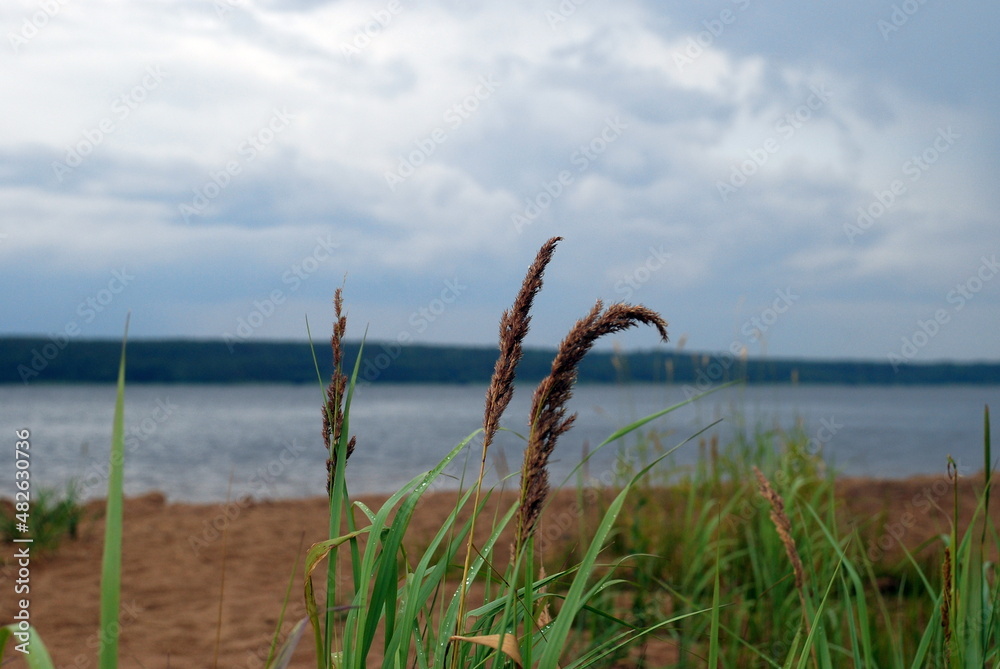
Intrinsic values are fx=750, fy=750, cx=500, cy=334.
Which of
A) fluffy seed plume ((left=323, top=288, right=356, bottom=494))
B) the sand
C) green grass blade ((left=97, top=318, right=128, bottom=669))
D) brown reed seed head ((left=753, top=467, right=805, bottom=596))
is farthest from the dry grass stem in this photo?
the sand

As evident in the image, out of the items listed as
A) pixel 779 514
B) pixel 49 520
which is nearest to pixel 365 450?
pixel 49 520

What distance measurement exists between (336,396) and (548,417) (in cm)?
41

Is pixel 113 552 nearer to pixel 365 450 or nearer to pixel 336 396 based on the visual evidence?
pixel 336 396

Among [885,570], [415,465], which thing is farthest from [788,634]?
[415,465]

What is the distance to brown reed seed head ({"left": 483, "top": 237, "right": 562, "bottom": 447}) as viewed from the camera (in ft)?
3.54

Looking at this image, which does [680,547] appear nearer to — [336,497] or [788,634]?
[788,634]

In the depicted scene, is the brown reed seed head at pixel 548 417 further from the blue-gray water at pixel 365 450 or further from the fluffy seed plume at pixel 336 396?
the blue-gray water at pixel 365 450

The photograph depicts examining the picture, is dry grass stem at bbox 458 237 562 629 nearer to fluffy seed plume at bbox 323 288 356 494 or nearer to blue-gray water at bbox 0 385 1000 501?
fluffy seed plume at bbox 323 288 356 494

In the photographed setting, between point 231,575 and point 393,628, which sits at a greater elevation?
point 393,628

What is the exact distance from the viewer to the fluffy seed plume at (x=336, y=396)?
127 cm

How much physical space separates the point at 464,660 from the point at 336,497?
421mm

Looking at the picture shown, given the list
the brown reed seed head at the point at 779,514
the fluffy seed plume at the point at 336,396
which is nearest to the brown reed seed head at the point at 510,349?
the fluffy seed plume at the point at 336,396

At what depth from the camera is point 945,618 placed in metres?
1.49

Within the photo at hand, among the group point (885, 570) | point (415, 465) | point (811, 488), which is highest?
point (811, 488)
